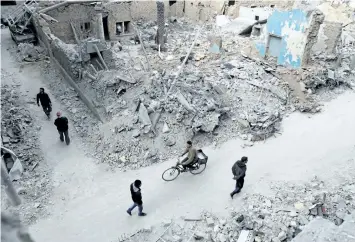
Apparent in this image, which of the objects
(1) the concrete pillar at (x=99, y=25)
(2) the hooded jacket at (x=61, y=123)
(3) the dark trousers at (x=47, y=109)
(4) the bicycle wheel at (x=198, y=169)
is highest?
(1) the concrete pillar at (x=99, y=25)

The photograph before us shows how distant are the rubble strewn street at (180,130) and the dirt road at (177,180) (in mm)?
37

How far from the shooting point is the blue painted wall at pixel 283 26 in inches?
558

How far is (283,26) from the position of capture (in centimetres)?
1482

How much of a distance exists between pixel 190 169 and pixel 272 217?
2642 millimetres

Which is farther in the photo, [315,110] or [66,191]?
[315,110]

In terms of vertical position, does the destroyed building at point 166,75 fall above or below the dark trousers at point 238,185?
above

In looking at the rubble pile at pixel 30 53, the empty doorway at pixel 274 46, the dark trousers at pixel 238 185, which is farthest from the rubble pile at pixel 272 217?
the rubble pile at pixel 30 53

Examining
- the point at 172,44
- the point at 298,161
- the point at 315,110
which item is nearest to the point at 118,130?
the point at 298,161

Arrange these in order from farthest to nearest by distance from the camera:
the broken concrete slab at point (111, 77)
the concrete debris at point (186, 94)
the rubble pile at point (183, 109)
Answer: the broken concrete slab at point (111, 77)
the concrete debris at point (186, 94)
the rubble pile at point (183, 109)

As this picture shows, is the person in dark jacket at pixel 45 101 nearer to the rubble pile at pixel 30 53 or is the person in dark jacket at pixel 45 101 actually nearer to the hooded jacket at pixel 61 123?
the hooded jacket at pixel 61 123

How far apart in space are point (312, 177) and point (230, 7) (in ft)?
49.5

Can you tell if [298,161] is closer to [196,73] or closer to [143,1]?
[196,73]

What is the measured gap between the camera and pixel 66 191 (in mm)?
9562

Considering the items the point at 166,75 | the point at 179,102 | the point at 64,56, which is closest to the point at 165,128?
the point at 179,102
